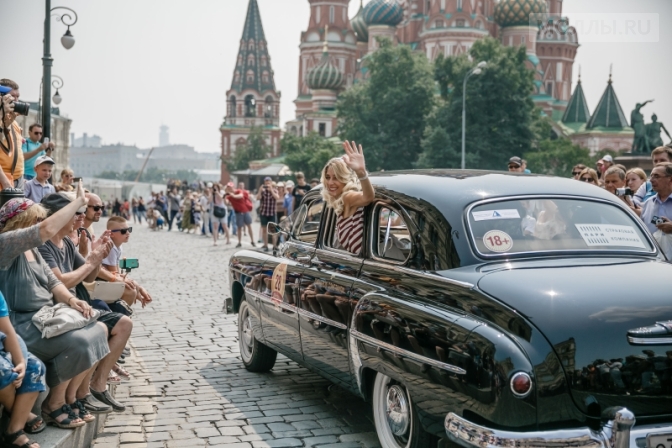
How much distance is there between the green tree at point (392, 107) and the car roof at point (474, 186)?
6308 cm

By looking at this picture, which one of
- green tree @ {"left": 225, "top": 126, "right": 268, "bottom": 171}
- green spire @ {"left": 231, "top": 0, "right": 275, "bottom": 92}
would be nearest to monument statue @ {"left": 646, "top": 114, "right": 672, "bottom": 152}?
green tree @ {"left": 225, "top": 126, "right": 268, "bottom": 171}

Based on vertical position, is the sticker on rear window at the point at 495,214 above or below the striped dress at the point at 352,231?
above

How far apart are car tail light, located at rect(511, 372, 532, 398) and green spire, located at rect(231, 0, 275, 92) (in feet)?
433

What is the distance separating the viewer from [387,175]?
20.0 feet

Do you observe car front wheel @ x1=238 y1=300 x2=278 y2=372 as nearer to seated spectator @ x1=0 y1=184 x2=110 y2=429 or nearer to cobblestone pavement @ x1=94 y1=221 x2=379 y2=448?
cobblestone pavement @ x1=94 y1=221 x2=379 y2=448

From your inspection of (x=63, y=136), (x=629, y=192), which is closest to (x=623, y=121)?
(x=63, y=136)

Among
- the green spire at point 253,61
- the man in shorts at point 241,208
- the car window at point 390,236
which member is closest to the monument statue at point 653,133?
the man in shorts at point 241,208

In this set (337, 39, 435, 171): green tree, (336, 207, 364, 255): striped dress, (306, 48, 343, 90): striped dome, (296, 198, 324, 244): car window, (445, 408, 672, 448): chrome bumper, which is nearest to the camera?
(445, 408, 672, 448): chrome bumper

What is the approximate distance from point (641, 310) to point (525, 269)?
27.3 inches

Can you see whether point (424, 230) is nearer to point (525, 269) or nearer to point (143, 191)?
point (525, 269)

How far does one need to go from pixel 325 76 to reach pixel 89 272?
331 feet

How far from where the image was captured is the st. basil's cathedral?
89062mm

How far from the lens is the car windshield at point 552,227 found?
489 cm

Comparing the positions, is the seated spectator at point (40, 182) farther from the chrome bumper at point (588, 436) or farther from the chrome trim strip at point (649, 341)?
the chrome trim strip at point (649, 341)
